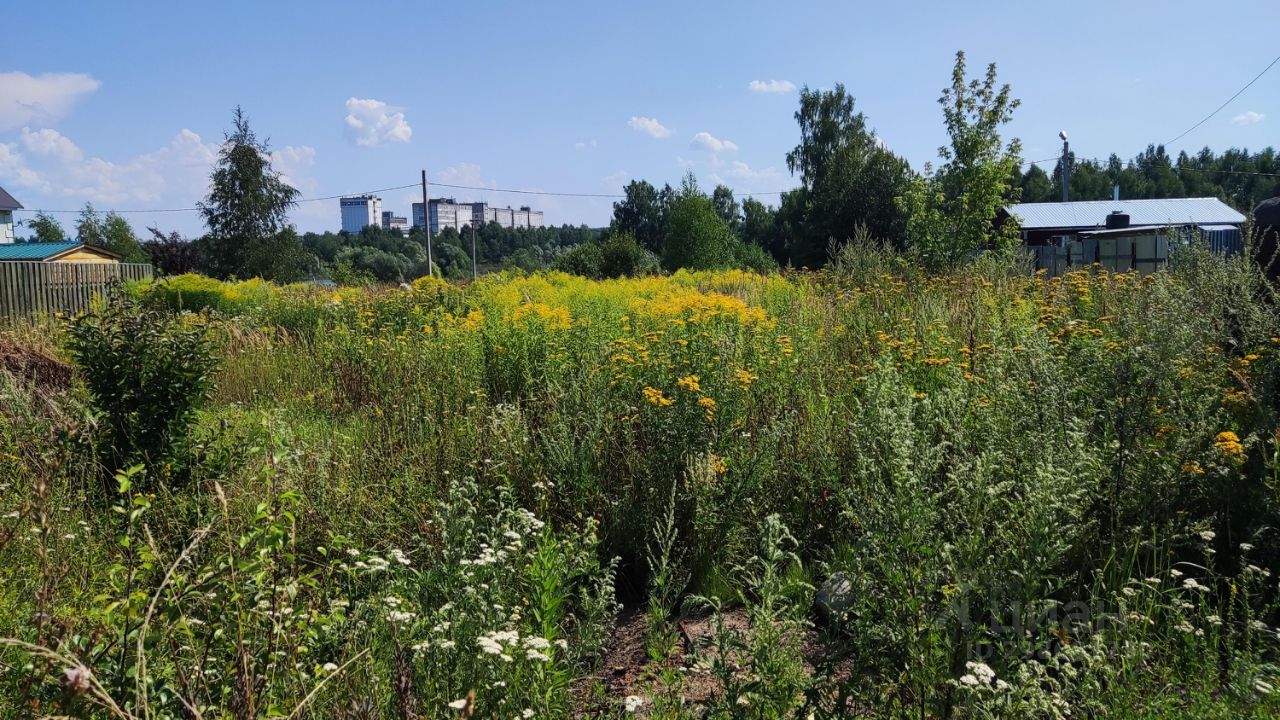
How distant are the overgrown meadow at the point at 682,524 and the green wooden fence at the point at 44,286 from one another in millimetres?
13517

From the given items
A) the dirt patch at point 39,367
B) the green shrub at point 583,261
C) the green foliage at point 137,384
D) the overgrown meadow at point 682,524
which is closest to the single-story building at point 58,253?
the green shrub at point 583,261

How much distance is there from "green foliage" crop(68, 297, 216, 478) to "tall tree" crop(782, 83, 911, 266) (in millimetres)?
30824

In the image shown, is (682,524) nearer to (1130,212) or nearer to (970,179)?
(970,179)

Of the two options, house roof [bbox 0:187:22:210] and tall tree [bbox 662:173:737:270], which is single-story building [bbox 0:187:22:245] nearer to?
house roof [bbox 0:187:22:210]

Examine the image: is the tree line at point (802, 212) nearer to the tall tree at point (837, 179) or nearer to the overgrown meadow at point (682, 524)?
the tall tree at point (837, 179)

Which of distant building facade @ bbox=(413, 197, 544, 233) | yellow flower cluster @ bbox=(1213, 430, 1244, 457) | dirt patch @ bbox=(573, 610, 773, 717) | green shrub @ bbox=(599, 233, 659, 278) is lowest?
dirt patch @ bbox=(573, 610, 773, 717)

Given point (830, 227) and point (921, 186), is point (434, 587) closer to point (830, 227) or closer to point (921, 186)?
point (921, 186)

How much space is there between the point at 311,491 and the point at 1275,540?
4.02 metres

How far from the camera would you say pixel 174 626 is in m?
2.10

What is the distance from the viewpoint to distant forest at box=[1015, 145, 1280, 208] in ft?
216

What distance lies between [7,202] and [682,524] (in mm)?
50881

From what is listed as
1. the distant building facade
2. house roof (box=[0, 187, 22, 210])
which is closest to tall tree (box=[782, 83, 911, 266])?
house roof (box=[0, 187, 22, 210])

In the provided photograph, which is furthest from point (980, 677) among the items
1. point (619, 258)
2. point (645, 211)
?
point (645, 211)

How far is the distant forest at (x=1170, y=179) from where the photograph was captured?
65938mm
